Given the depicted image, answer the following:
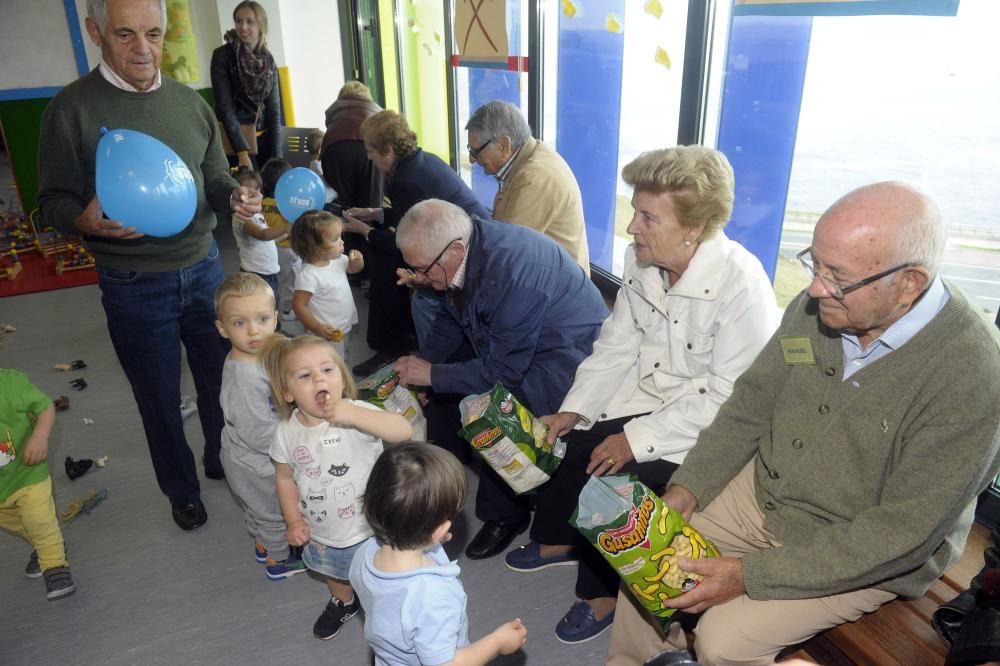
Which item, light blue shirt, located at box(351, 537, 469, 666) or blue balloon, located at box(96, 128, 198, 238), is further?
blue balloon, located at box(96, 128, 198, 238)

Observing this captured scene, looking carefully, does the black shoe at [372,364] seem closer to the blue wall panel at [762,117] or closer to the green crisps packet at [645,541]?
the blue wall panel at [762,117]

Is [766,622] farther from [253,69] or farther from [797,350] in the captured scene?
[253,69]

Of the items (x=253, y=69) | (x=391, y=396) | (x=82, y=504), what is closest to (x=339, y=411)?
(x=391, y=396)

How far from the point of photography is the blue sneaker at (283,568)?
8.00 ft

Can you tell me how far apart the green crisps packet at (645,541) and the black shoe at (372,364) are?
8.27ft

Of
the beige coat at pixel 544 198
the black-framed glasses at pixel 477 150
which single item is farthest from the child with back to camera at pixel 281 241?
the beige coat at pixel 544 198

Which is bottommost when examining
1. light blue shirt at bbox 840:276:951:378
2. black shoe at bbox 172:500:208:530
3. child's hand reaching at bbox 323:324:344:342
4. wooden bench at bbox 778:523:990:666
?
black shoe at bbox 172:500:208:530

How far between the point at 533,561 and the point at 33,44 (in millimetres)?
6695

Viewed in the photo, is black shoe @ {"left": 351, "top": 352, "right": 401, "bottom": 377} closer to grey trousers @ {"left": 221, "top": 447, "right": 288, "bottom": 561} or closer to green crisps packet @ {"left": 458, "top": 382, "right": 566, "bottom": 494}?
grey trousers @ {"left": 221, "top": 447, "right": 288, "bottom": 561}

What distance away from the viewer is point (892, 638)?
1562 mm

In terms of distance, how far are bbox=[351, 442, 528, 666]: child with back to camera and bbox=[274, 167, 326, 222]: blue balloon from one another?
2712 millimetres

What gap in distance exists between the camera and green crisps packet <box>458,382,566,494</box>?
202 cm

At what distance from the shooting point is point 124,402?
12.2 feet

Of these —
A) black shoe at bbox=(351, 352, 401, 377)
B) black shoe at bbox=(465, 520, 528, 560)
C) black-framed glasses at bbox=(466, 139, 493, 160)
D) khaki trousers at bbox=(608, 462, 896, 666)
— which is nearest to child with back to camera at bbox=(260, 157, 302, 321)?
black shoe at bbox=(351, 352, 401, 377)
